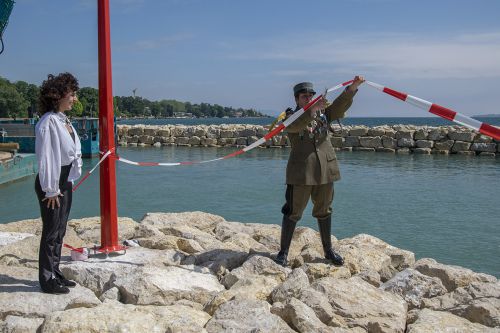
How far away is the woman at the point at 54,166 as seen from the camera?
126 inches

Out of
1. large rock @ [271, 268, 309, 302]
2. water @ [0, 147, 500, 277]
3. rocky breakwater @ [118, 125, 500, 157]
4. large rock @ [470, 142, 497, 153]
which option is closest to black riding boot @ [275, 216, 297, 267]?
large rock @ [271, 268, 309, 302]

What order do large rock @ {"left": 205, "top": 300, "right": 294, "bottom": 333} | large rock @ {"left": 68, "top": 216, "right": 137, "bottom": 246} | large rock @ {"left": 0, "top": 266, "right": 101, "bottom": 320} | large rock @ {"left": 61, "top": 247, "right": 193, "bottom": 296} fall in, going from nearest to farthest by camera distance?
large rock @ {"left": 205, "top": 300, "right": 294, "bottom": 333}, large rock @ {"left": 0, "top": 266, "right": 101, "bottom": 320}, large rock @ {"left": 61, "top": 247, "right": 193, "bottom": 296}, large rock @ {"left": 68, "top": 216, "right": 137, "bottom": 246}

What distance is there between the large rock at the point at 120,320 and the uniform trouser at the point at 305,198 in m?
1.37

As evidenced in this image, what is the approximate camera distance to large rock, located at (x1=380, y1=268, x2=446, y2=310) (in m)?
3.77

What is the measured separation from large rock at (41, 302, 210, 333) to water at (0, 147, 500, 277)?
437 cm

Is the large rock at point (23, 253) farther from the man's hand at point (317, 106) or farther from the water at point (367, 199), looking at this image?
the water at point (367, 199)

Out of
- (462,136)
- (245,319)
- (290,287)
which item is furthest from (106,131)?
(462,136)

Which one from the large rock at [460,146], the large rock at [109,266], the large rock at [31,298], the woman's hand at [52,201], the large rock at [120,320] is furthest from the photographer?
the large rock at [460,146]

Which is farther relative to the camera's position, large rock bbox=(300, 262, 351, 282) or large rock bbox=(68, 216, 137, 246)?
large rock bbox=(68, 216, 137, 246)

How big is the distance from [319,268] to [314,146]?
3.12 feet

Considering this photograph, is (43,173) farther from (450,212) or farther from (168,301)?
(450,212)

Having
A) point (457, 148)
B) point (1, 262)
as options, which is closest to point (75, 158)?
point (1, 262)

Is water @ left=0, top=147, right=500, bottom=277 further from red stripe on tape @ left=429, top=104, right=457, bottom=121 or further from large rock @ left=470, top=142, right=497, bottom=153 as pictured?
red stripe on tape @ left=429, top=104, right=457, bottom=121

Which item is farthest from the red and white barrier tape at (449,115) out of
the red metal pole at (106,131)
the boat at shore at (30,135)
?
the boat at shore at (30,135)
